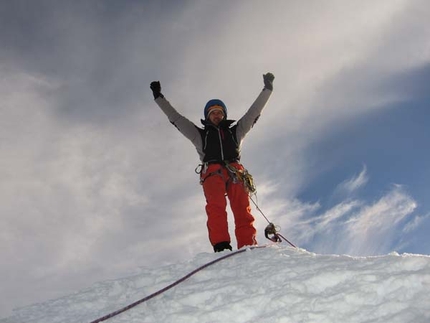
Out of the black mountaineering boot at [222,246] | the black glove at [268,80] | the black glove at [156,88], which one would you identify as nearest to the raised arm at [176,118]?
the black glove at [156,88]

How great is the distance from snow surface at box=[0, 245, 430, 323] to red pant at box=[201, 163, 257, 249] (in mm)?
1402

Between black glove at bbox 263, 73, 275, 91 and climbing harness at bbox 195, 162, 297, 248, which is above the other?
black glove at bbox 263, 73, 275, 91

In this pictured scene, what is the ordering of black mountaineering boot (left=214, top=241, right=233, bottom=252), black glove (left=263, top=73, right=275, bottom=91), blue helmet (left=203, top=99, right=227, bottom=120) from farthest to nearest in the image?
black glove (left=263, top=73, right=275, bottom=91)
blue helmet (left=203, top=99, right=227, bottom=120)
black mountaineering boot (left=214, top=241, right=233, bottom=252)

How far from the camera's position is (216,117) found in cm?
862

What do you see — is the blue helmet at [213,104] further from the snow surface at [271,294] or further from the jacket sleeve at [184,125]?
the snow surface at [271,294]

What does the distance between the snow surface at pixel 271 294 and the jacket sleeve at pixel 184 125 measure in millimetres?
3246

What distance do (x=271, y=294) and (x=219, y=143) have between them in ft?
14.4

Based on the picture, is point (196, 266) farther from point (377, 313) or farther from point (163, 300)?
point (377, 313)

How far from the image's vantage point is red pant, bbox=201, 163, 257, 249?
23.3 ft

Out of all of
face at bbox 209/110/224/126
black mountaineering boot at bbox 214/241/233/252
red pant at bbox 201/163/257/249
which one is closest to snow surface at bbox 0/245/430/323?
black mountaineering boot at bbox 214/241/233/252

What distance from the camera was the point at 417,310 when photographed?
10.8 ft

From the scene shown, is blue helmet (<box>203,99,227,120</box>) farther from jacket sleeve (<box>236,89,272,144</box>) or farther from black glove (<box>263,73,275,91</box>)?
black glove (<box>263,73,275,91</box>)

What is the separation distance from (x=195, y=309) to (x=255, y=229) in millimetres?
3489

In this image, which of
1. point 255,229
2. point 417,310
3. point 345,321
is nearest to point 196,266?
point 255,229
